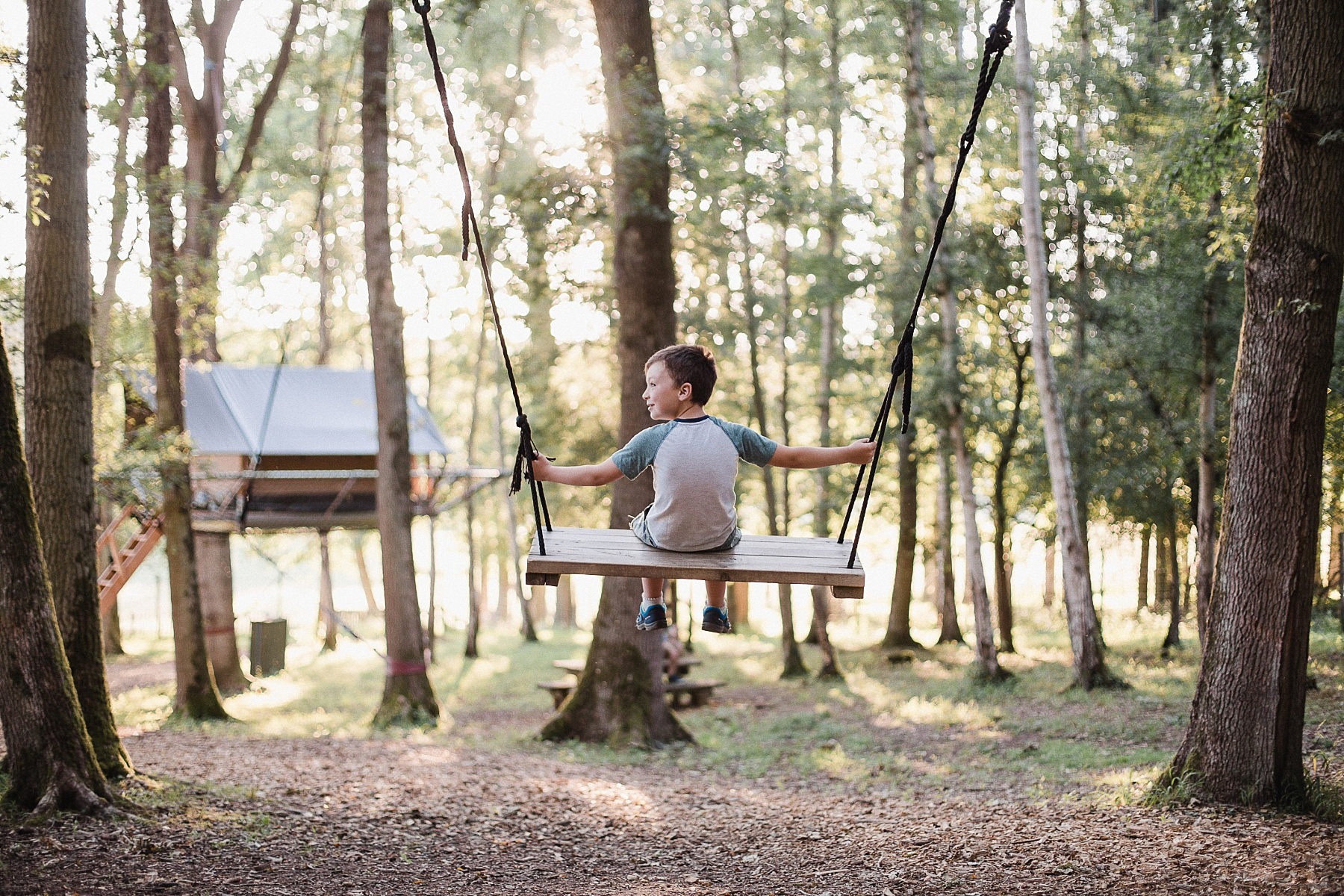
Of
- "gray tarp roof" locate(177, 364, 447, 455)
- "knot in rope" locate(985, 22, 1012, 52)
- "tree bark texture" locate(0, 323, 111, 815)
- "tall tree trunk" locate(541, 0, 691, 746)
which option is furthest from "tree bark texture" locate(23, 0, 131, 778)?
"gray tarp roof" locate(177, 364, 447, 455)

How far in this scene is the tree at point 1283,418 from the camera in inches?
251

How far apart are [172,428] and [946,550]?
1318 cm

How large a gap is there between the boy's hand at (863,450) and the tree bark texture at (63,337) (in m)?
5.24

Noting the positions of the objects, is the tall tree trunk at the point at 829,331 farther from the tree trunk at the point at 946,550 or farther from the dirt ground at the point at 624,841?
the dirt ground at the point at 624,841

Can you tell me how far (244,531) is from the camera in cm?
1563

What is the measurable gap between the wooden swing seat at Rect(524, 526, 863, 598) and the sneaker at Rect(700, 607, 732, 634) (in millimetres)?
313

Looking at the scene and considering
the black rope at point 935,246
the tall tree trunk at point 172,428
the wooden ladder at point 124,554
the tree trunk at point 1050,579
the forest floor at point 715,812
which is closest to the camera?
the black rope at point 935,246

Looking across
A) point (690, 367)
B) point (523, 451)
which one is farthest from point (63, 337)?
point (690, 367)

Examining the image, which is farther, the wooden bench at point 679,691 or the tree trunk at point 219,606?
the tree trunk at point 219,606

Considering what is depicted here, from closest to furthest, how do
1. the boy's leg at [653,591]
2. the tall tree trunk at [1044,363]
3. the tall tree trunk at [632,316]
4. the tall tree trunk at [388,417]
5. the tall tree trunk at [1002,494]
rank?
the boy's leg at [653,591] < the tall tree trunk at [632,316] < the tall tree trunk at [388,417] < the tall tree trunk at [1044,363] < the tall tree trunk at [1002,494]

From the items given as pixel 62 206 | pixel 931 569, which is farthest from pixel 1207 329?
pixel 931 569

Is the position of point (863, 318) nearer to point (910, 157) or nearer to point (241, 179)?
point (910, 157)

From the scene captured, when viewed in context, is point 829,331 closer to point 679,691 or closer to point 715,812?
Answer: point 679,691

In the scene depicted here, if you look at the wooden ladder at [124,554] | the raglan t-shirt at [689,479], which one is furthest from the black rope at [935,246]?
the wooden ladder at [124,554]
